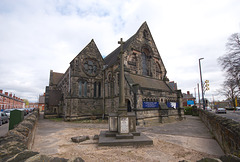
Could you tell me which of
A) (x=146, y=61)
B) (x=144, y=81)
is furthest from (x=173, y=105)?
(x=146, y=61)

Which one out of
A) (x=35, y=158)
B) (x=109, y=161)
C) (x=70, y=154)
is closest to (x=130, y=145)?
(x=109, y=161)

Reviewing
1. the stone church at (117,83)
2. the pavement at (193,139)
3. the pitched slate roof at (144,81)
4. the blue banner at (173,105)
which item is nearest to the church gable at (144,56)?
→ the stone church at (117,83)

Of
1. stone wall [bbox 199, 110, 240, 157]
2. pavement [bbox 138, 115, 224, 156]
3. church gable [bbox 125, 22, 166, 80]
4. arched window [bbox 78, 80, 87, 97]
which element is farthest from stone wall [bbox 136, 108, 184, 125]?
arched window [bbox 78, 80, 87, 97]

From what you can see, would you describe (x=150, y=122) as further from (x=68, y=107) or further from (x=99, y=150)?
(x=68, y=107)

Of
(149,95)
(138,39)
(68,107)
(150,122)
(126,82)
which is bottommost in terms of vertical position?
(150,122)

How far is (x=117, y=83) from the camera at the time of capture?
1686 cm

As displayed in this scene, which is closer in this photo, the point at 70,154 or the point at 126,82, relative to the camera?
the point at 70,154

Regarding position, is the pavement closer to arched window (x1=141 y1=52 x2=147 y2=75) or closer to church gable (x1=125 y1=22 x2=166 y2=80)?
church gable (x1=125 y1=22 x2=166 y2=80)

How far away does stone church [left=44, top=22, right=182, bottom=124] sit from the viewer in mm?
16531

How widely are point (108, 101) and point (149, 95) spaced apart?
256 inches

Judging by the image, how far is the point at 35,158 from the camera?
2.52 m

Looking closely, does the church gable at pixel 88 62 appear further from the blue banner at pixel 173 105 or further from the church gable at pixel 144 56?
the blue banner at pixel 173 105

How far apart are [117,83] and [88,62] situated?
6924mm

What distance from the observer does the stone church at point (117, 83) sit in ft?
54.2
